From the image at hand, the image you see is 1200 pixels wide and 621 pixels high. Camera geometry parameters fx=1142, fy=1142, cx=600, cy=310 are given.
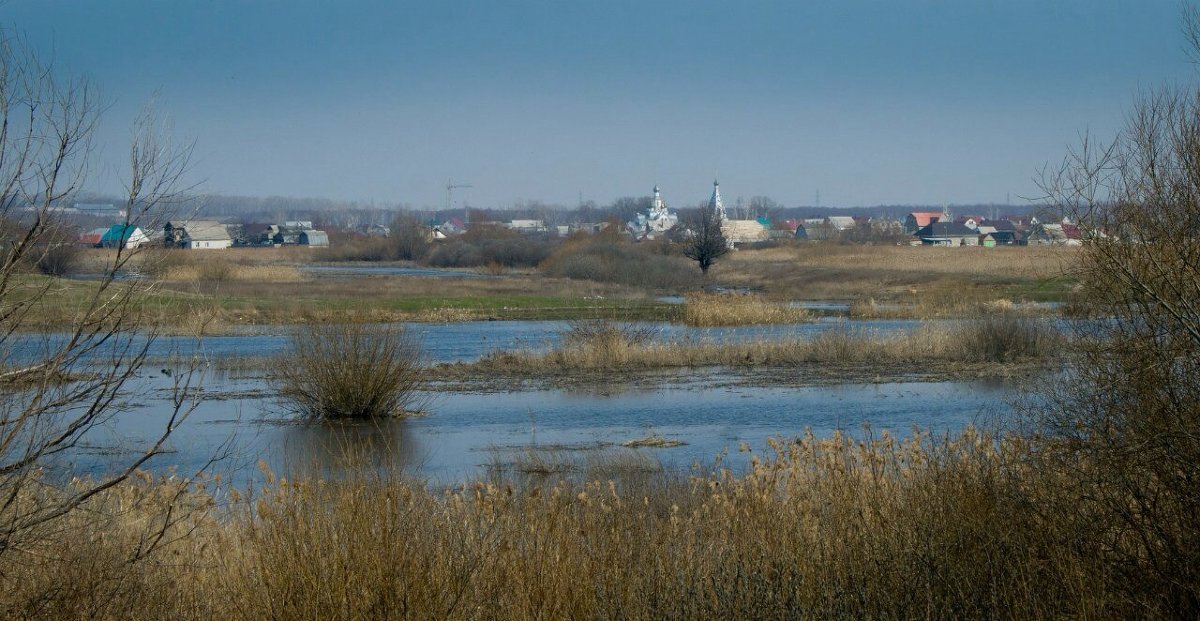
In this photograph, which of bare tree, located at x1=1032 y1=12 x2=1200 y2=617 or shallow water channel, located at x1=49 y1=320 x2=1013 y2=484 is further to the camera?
shallow water channel, located at x1=49 y1=320 x2=1013 y2=484

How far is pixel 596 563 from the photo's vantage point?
6.98 meters

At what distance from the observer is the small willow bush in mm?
22016

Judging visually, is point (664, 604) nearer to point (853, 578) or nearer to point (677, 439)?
point (853, 578)

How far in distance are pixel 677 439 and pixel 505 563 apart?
13716mm

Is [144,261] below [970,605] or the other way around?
the other way around

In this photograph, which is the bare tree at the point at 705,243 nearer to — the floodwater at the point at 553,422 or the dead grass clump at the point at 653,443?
the floodwater at the point at 553,422

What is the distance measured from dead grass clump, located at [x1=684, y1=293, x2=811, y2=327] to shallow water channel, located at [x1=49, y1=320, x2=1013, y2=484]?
1193 cm

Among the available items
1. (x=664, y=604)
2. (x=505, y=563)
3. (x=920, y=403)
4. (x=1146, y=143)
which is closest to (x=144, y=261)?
(x=505, y=563)

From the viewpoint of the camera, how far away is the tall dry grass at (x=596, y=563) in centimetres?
625

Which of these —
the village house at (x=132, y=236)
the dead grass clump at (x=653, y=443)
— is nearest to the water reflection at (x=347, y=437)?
the dead grass clump at (x=653, y=443)

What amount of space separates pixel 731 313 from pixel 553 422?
2094cm

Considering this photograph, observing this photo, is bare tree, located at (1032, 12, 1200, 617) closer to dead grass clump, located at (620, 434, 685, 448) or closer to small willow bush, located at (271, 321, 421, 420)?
dead grass clump, located at (620, 434, 685, 448)

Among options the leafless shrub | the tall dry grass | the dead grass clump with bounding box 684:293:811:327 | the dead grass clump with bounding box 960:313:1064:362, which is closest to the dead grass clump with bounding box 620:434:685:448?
the tall dry grass

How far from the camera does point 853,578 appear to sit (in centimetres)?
702
